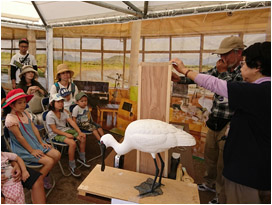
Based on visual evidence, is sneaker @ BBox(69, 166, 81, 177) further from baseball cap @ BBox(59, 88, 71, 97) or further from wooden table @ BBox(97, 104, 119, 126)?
wooden table @ BBox(97, 104, 119, 126)

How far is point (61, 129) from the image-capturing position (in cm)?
297

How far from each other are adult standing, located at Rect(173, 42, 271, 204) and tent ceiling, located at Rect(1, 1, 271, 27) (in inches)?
76.2

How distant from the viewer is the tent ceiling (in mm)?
2865

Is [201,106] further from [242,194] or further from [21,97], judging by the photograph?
[21,97]

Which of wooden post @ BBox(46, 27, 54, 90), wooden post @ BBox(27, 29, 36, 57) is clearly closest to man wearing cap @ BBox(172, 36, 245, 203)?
wooden post @ BBox(46, 27, 54, 90)

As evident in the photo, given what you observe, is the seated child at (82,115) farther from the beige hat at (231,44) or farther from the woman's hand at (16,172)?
the beige hat at (231,44)

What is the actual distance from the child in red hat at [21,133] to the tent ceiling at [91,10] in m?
1.92

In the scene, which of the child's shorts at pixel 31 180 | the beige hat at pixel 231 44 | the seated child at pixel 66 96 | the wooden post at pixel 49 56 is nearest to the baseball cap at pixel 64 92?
the seated child at pixel 66 96

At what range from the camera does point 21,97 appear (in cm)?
215

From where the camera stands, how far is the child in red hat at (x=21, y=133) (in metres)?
2.14

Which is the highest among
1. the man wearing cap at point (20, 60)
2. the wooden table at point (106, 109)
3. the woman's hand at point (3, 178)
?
the man wearing cap at point (20, 60)

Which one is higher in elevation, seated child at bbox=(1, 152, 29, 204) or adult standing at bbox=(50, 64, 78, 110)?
adult standing at bbox=(50, 64, 78, 110)

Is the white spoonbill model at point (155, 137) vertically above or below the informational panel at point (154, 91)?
below

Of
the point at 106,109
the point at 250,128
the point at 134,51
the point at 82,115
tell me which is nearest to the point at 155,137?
the point at 250,128
